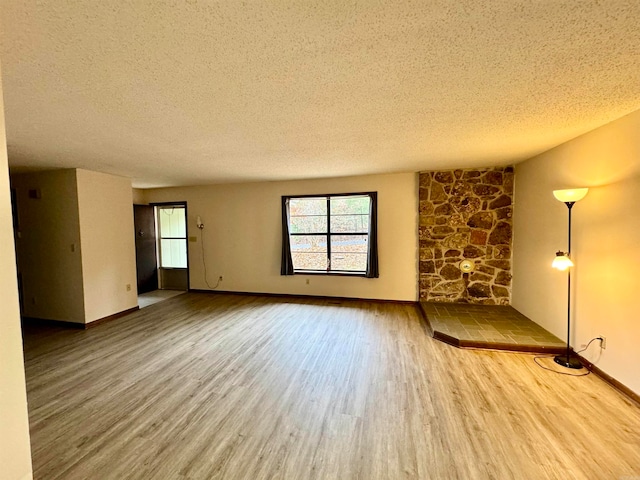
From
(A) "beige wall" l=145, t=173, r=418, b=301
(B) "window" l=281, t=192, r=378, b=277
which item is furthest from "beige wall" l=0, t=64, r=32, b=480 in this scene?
(A) "beige wall" l=145, t=173, r=418, b=301

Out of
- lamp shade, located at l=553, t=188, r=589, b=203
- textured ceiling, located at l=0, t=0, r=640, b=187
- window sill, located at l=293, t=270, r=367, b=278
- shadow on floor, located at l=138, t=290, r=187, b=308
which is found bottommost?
shadow on floor, located at l=138, t=290, r=187, b=308

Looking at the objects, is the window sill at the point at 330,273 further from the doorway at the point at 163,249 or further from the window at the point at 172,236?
the window at the point at 172,236

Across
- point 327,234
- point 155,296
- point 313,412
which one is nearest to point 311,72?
point 313,412

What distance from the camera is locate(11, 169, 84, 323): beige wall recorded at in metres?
4.04

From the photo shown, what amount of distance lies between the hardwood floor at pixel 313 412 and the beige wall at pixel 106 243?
869 mm

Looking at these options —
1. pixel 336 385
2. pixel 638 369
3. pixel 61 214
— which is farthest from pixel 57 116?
pixel 638 369

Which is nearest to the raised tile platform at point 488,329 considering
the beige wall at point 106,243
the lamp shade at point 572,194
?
the lamp shade at point 572,194

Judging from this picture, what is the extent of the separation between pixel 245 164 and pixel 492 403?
375 cm

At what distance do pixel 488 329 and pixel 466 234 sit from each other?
5.40 feet

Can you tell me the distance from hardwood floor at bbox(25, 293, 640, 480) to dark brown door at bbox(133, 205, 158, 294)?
103 inches

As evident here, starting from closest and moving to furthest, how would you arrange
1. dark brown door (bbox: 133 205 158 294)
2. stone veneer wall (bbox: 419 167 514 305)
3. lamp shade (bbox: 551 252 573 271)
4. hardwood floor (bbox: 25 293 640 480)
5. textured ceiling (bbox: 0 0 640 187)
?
textured ceiling (bbox: 0 0 640 187) < hardwood floor (bbox: 25 293 640 480) < lamp shade (bbox: 551 252 573 271) < stone veneer wall (bbox: 419 167 514 305) < dark brown door (bbox: 133 205 158 294)

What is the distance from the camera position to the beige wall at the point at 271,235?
16.3ft

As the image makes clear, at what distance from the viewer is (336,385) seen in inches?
99.6

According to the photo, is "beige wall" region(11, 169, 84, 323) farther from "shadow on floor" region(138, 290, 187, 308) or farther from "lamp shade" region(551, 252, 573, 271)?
"lamp shade" region(551, 252, 573, 271)
